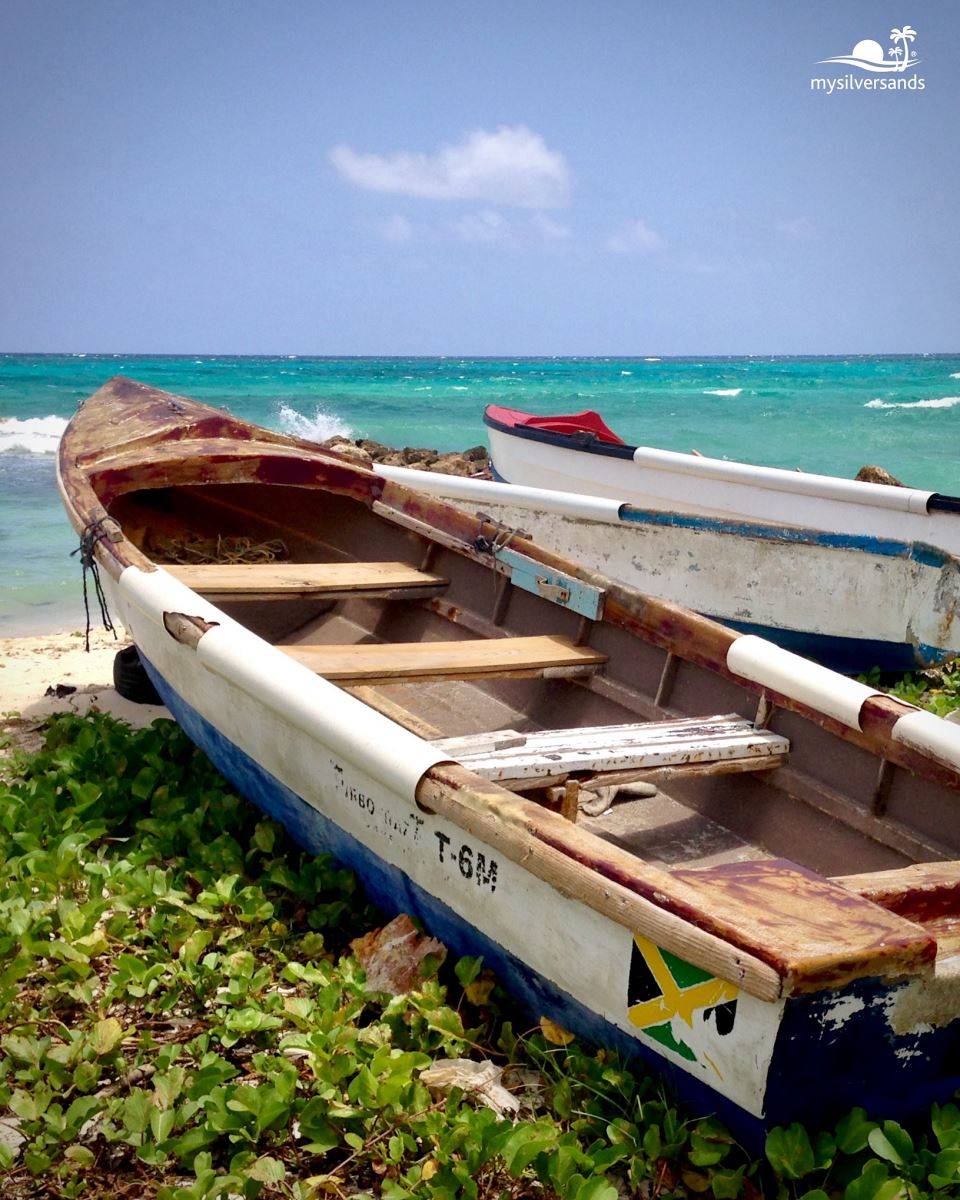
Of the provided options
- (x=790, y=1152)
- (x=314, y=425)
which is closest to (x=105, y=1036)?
(x=790, y=1152)

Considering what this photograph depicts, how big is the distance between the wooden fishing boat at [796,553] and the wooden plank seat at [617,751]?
262 centimetres

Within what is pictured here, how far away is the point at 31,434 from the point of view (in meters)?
25.2

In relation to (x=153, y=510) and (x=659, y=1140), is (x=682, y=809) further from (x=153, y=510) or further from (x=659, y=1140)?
(x=153, y=510)

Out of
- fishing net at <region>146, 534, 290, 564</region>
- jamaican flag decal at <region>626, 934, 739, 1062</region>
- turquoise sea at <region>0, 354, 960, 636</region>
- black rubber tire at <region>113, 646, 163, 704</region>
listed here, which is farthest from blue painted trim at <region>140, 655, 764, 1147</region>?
turquoise sea at <region>0, 354, 960, 636</region>

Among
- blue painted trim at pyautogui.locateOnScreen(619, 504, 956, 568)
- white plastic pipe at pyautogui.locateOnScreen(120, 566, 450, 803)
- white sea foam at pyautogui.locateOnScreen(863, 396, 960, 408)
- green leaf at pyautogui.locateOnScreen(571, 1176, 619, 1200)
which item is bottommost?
green leaf at pyautogui.locateOnScreen(571, 1176, 619, 1200)

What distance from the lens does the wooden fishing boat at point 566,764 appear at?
2.15m

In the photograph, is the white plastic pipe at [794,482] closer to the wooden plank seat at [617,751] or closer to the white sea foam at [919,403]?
the wooden plank seat at [617,751]

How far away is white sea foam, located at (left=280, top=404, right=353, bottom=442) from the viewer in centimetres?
2989

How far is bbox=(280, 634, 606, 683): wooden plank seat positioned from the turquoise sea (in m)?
4.91

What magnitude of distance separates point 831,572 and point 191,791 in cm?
373

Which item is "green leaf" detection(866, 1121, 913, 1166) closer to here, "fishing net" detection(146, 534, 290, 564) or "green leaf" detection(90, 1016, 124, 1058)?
"green leaf" detection(90, 1016, 124, 1058)

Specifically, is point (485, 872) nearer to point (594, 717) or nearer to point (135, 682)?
point (594, 717)

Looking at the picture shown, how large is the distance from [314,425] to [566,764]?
96.3ft

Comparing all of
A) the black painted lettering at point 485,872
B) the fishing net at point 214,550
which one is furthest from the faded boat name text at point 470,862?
the fishing net at point 214,550
